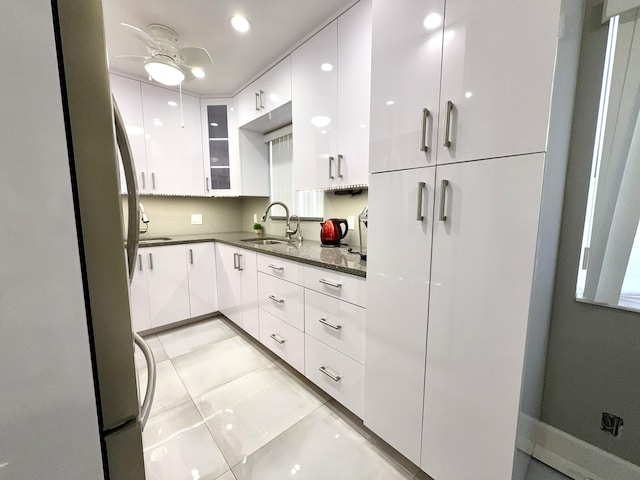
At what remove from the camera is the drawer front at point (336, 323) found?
1348 mm

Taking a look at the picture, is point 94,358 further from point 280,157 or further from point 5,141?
point 280,157

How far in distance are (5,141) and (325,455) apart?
5.30ft

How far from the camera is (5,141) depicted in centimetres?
33

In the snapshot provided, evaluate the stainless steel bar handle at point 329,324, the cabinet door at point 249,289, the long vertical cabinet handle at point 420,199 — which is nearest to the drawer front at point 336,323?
the stainless steel bar handle at point 329,324

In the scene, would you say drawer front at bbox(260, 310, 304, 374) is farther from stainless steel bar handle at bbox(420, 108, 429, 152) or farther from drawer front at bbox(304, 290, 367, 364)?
stainless steel bar handle at bbox(420, 108, 429, 152)

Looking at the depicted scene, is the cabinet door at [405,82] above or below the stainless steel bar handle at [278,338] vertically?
above

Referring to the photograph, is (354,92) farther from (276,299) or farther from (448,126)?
(276,299)

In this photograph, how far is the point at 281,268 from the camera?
1.83 m

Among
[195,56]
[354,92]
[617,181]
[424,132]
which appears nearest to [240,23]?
[195,56]

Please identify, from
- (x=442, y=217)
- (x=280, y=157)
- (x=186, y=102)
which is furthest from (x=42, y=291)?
(x=186, y=102)

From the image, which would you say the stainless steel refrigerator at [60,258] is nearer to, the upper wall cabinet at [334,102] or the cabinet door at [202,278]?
the upper wall cabinet at [334,102]

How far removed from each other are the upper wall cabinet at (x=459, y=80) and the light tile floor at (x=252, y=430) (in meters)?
1.42

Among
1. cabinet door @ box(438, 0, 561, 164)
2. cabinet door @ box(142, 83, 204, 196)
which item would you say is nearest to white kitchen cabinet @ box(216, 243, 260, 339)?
cabinet door @ box(142, 83, 204, 196)

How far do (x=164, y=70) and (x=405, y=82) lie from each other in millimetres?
Answer: 1457
